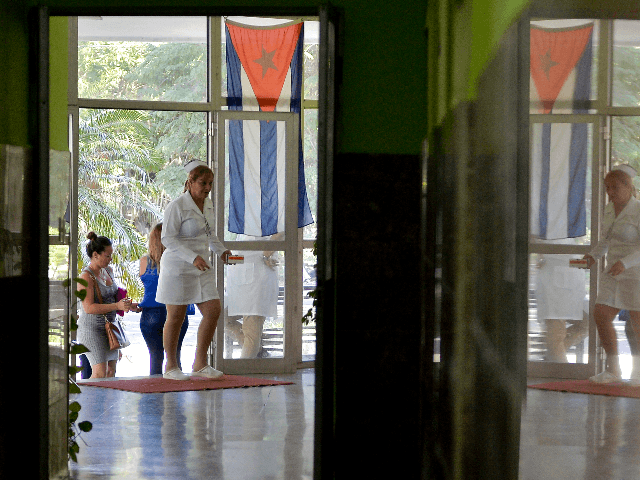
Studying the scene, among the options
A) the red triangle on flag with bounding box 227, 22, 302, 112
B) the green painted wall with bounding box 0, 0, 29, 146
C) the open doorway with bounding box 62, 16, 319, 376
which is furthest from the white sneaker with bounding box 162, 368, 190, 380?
the green painted wall with bounding box 0, 0, 29, 146

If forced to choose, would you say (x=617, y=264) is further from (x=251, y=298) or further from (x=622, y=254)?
(x=251, y=298)

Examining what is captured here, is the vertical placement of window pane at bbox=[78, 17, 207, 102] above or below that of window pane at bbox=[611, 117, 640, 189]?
above

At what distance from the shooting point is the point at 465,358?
2.40 meters

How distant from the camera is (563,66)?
109cm

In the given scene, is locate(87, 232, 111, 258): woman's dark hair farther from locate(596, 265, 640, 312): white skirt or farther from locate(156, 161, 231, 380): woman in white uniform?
locate(596, 265, 640, 312): white skirt

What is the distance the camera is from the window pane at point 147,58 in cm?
628

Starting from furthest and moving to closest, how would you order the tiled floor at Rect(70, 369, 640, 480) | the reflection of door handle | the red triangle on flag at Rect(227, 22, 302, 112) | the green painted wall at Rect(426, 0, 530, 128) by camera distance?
the red triangle on flag at Rect(227, 22, 302, 112), the reflection of door handle, the green painted wall at Rect(426, 0, 530, 128), the tiled floor at Rect(70, 369, 640, 480)

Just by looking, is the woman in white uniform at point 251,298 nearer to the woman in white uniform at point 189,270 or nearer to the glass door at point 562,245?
the woman in white uniform at point 189,270

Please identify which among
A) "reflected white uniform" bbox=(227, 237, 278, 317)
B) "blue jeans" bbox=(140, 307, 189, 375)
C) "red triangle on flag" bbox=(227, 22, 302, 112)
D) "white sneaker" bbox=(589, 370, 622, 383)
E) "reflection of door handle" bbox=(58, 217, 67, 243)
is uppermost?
"red triangle on flag" bbox=(227, 22, 302, 112)

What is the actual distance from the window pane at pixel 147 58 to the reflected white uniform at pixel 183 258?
1193 millimetres

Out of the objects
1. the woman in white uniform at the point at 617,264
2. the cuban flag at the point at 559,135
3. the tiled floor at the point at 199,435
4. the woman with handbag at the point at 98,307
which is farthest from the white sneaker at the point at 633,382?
the woman with handbag at the point at 98,307

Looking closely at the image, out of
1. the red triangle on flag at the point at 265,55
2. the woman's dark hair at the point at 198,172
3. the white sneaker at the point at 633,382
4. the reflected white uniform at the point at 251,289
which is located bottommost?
the reflected white uniform at the point at 251,289

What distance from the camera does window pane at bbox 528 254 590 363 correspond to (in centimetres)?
98

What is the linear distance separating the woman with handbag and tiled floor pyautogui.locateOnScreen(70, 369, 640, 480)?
59 centimetres
